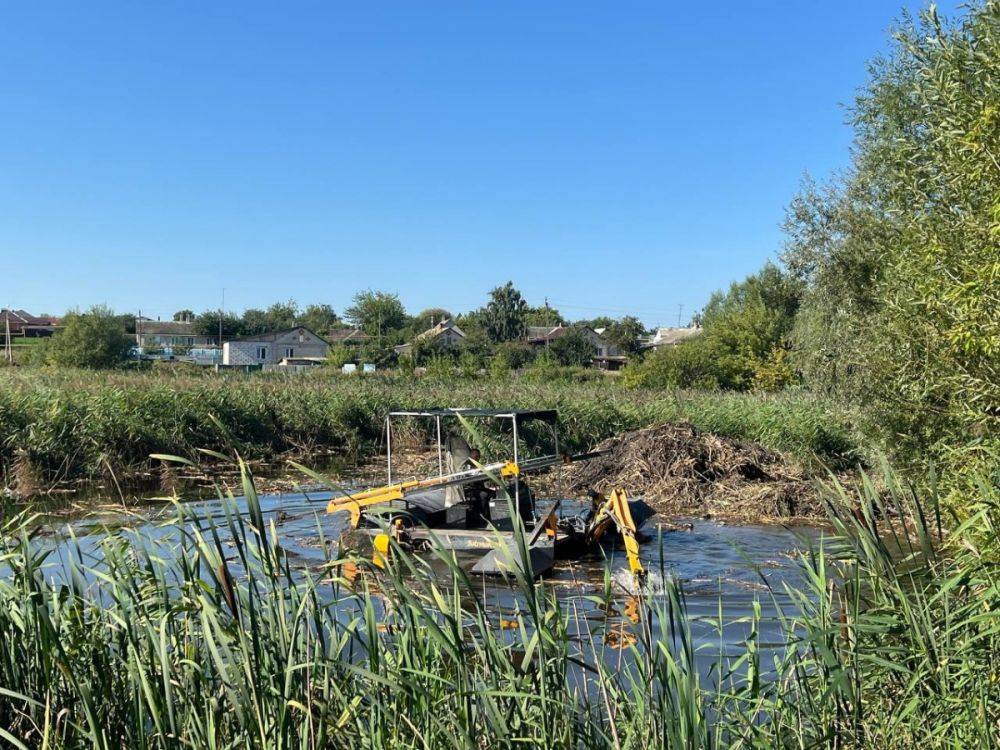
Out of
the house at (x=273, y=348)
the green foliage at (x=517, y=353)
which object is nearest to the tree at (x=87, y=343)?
the house at (x=273, y=348)

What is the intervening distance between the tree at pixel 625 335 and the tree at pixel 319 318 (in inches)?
1716

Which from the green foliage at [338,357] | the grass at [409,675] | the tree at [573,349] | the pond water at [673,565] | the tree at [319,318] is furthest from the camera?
the tree at [319,318]

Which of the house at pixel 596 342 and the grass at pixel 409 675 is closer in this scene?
the grass at pixel 409 675

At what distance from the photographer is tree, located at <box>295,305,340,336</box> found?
439 feet

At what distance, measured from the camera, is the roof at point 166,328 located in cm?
11552

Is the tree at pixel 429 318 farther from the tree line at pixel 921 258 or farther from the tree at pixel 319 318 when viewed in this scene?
the tree line at pixel 921 258

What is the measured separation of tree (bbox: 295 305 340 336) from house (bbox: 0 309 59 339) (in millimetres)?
32570

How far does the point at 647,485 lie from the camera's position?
1877 centimetres

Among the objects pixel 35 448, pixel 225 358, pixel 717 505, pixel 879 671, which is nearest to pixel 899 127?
pixel 717 505

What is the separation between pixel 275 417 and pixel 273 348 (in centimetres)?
7547

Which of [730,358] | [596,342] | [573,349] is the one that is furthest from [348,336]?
[730,358]

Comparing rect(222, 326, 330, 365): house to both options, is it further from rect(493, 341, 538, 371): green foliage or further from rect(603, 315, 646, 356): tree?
rect(603, 315, 646, 356): tree

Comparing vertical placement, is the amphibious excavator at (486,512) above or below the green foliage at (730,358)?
below

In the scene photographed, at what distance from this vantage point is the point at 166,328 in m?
121
